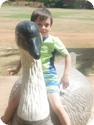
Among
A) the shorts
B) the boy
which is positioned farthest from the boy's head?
the shorts

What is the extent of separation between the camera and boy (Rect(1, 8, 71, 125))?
3498mm

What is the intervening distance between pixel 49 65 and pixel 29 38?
2.43 ft

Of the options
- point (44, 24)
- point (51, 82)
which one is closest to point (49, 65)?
point (51, 82)

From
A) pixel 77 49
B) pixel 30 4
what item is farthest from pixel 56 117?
pixel 30 4

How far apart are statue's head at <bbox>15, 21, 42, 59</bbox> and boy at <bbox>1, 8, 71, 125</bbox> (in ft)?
1.57

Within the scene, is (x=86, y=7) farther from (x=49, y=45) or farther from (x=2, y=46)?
(x=49, y=45)

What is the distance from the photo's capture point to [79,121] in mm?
4086

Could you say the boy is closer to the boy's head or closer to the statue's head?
the boy's head

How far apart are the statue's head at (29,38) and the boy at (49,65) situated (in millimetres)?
478

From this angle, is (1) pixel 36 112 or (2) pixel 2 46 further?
(2) pixel 2 46

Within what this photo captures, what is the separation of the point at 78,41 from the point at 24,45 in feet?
39.0

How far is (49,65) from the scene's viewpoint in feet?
12.1

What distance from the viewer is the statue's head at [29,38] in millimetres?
2929

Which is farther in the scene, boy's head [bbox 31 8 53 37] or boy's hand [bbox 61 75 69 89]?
boy's hand [bbox 61 75 69 89]
